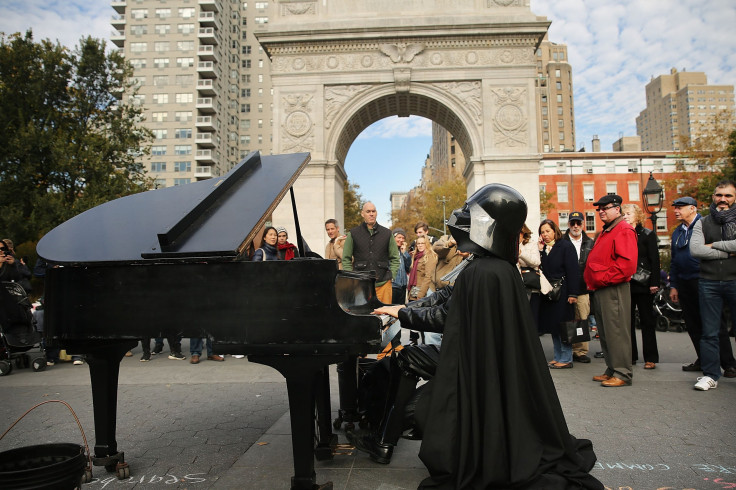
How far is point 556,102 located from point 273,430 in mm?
109683

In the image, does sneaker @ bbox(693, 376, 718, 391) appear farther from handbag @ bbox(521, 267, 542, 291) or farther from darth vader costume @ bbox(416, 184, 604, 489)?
darth vader costume @ bbox(416, 184, 604, 489)

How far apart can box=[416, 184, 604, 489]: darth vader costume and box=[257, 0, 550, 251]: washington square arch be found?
17.1 metres

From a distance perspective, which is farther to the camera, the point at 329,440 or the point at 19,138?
the point at 19,138

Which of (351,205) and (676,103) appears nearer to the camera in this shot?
(351,205)

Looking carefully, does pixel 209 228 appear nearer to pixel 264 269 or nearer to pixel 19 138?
pixel 264 269

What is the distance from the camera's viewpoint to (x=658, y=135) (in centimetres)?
15538

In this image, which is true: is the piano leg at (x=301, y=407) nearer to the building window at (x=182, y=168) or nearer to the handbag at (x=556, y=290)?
the handbag at (x=556, y=290)

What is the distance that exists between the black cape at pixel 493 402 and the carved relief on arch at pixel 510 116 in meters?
18.5

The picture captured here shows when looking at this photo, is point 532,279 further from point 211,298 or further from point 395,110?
point 395,110

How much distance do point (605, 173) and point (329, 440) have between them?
2310 inches

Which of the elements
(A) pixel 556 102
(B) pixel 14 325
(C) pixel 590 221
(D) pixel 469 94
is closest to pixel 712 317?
(B) pixel 14 325

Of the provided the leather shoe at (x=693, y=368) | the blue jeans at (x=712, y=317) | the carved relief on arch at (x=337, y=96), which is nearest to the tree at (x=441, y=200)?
the carved relief on arch at (x=337, y=96)

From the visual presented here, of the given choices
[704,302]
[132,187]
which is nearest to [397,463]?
[704,302]

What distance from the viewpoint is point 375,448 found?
355cm
